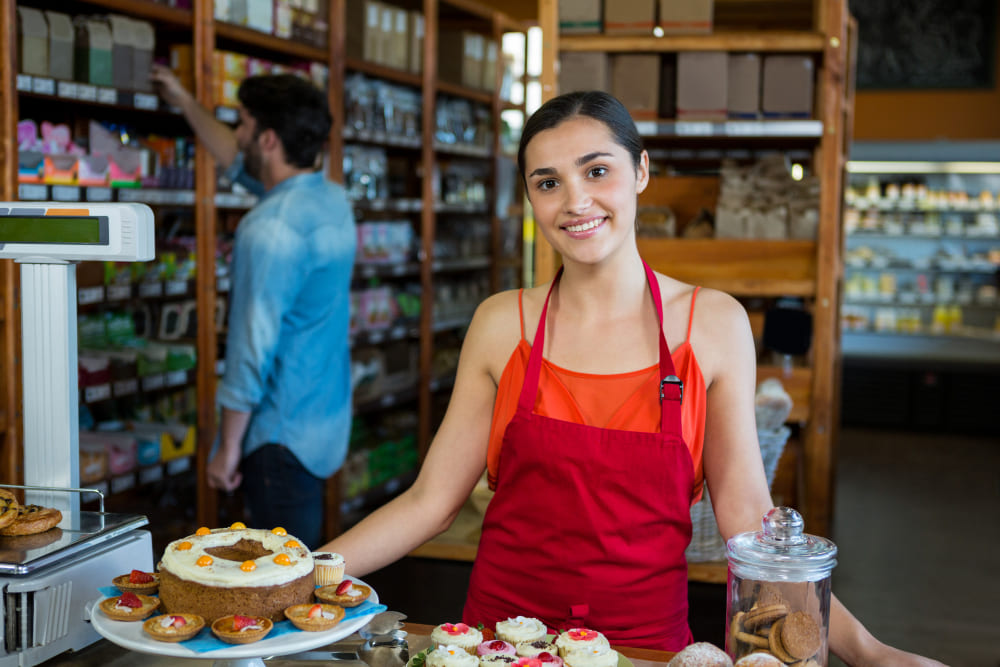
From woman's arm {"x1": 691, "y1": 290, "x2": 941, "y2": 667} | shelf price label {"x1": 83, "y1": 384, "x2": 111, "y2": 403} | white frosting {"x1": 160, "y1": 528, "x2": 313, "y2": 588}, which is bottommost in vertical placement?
shelf price label {"x1": 83, "y1": 384, "x2": 111, "y2": 403}

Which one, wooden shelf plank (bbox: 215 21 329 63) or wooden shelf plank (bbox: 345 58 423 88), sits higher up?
wooden shelf plank (bbox: 345 58 423 88)

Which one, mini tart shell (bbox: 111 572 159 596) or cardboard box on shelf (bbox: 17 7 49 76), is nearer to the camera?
mini tart shell (bbox: 111 572 159 596)

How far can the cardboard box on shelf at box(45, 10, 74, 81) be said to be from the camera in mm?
3471

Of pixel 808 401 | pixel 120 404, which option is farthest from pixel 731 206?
pixel 120 404

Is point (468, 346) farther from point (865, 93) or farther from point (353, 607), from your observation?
point (865, 93)

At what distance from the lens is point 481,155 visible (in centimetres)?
685

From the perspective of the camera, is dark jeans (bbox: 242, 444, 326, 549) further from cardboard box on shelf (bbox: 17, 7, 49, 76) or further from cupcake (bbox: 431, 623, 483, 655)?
cupcake (bbox: 431, 623, 483, 655)

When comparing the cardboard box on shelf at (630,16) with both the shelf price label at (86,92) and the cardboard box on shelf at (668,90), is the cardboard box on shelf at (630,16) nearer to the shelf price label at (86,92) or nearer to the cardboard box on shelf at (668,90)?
the cardboard box on shelf at (668,90)

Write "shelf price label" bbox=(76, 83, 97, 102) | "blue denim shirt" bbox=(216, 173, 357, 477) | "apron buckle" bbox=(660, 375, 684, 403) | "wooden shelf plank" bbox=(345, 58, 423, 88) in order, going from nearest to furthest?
"apron buckle" bbox=(660, 375, 684, 403) → "blue denim shirt" bbox=(216, 173, 357, 477) → "shelf price label" bbox=(76, 83, 97, 102) → "wooden shelf plank" bbox=(345, 58, 423, 88)

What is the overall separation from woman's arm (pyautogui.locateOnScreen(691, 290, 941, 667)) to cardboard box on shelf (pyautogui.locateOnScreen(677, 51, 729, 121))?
6.97 ft

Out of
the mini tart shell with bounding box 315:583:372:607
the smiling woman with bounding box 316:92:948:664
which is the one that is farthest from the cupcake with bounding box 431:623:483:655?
the smiling woman with bounding box 316:92:948:664

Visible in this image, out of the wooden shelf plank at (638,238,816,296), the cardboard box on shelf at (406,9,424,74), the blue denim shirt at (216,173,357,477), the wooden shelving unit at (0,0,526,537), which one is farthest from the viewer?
the cardboard box on shelf at (406,9,424,74)

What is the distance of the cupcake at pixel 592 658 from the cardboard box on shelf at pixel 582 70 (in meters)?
2.80

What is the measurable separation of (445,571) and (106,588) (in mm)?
2457
